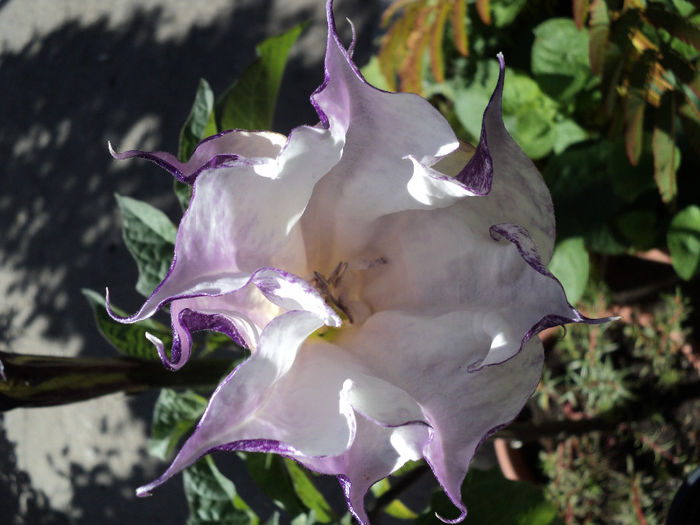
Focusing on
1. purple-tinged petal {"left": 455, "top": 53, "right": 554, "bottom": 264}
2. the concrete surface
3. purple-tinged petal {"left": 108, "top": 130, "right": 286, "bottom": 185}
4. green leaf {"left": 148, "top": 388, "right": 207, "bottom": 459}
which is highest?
purple-tinged petal {"left": 108, "top": 130, "right": 286, "bottom": 185}

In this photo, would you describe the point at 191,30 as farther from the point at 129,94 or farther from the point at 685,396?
the point at 685,396

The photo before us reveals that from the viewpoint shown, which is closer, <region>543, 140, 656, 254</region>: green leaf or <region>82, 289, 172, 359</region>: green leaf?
<region>82, 289, 172, 359</region>: green leaf

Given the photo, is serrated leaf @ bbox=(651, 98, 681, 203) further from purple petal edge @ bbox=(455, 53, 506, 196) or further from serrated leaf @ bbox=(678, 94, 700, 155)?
purple petal edge @ bbox=(455, 53, 506, 196)

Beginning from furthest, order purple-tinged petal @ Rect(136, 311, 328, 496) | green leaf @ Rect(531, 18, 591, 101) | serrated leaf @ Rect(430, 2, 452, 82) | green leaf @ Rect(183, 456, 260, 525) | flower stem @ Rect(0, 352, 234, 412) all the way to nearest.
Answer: green leaf @ Rect(531, 18, 591, 101)
serrated leaf @ Rect(430, 2, 452, 82)
green leaf @ Rect(183, 456, 260, 525)
flower stem @ Rect(0, 352, 234, 412)
purple-tinged petal @ Rect(136, 311, 328, 496)

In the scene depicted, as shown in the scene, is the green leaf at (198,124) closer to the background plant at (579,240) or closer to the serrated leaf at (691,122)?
the background plant at (579,240)

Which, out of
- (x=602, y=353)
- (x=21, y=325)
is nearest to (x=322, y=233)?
(x=602, y=353)

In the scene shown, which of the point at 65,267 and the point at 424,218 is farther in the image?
the point at 65,267

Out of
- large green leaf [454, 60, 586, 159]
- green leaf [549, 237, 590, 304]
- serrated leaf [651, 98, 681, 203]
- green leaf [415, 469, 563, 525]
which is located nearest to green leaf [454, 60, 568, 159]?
large green leaf [454, 60, 586, 159]
